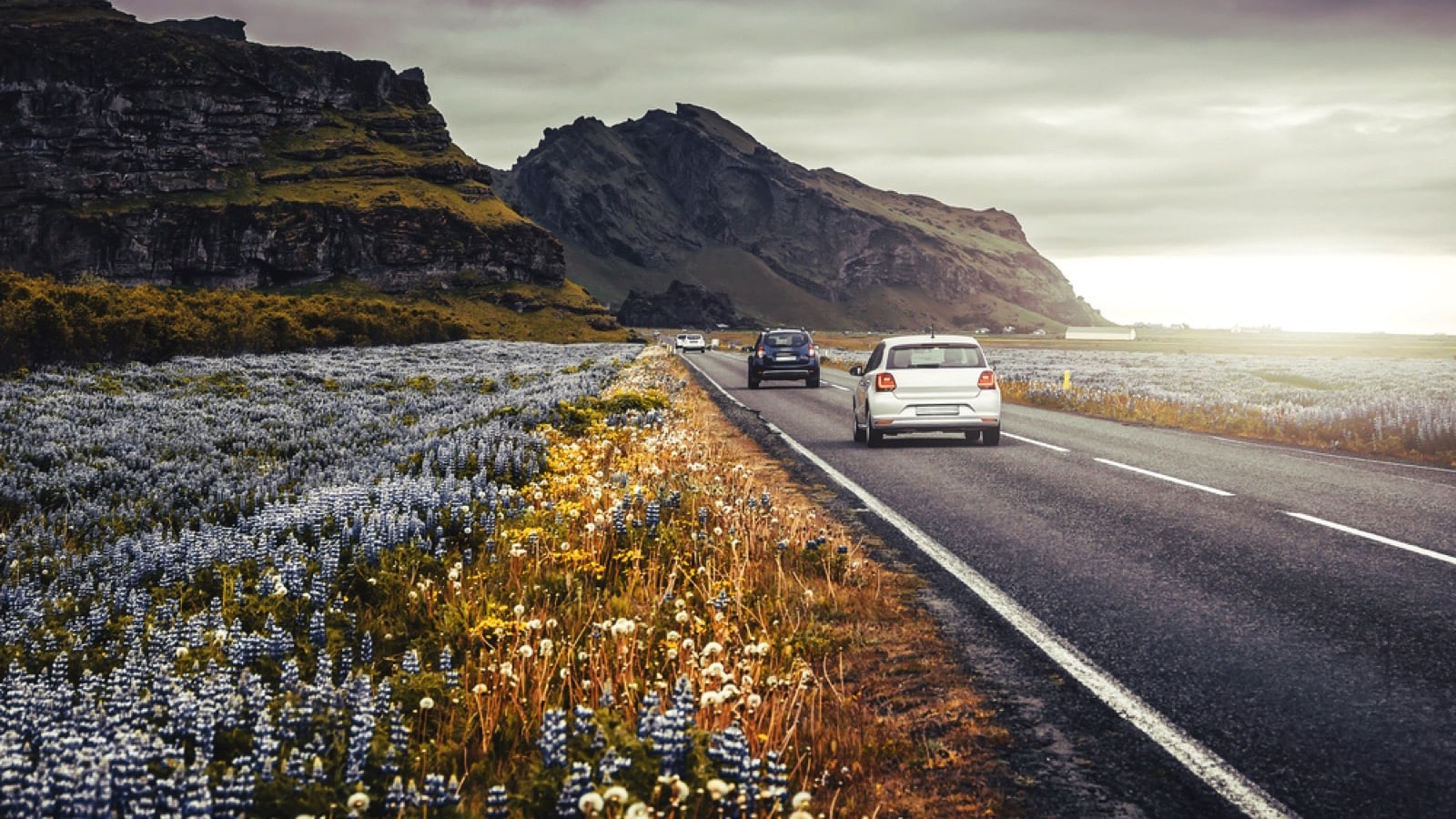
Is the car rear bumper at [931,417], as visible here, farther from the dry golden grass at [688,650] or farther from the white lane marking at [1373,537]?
the dry golden grass at [688,650]

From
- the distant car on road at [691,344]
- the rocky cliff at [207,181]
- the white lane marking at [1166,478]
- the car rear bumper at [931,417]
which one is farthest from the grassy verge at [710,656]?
the rocky cliff at [207,181]

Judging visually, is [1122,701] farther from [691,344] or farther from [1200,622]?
[691,344]

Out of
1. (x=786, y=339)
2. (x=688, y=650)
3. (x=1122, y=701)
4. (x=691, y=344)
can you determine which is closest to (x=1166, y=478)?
(x=1122, y=701)

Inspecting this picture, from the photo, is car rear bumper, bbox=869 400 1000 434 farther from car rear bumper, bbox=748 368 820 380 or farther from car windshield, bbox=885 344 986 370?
car rear bumper, bbox=748 368 820 380

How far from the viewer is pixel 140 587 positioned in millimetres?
6172

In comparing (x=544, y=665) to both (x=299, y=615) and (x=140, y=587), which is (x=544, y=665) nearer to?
(x=299, y=615)

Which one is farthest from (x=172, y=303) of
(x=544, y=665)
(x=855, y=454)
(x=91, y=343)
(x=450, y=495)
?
(x=544, y=665)

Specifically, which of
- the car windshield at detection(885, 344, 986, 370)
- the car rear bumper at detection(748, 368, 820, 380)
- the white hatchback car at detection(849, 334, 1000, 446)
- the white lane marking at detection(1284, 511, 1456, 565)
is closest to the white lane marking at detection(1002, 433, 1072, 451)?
the white hatchback car at detection(849, 334, 1000, 446)

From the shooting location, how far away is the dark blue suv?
32906 mm

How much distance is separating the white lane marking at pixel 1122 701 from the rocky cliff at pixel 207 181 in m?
170

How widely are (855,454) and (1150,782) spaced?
11338 millimetres

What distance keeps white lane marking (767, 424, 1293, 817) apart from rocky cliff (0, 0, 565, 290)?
6676 inches

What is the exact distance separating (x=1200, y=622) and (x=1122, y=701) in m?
1.65

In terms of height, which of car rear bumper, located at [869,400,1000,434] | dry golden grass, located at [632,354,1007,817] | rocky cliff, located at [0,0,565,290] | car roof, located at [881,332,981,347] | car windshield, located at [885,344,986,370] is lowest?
dry golden grass, located at [632,354,1007,817]
